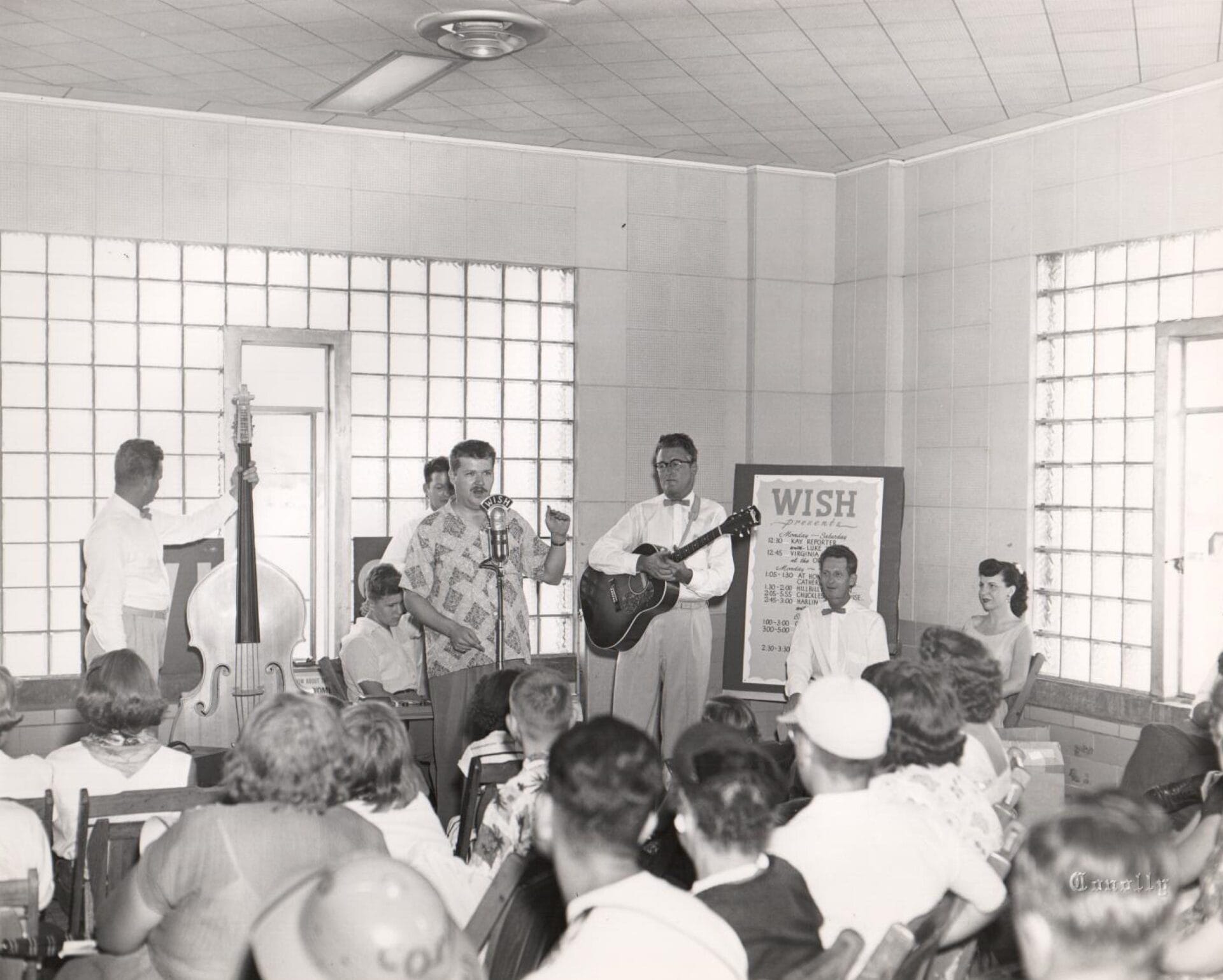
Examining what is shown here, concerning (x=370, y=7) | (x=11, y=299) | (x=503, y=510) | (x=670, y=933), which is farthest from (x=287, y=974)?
(x=11, y=299)

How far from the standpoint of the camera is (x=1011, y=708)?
19.2 ft

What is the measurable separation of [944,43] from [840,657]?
2.59m

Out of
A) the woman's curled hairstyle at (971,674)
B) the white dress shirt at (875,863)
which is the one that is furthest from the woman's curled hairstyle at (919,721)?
the woman's curled hairstyle at (971,674)

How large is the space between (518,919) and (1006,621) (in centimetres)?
400

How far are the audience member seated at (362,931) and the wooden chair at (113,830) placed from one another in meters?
1.60

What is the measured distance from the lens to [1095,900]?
1471 mm

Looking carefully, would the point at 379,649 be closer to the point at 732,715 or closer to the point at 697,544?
the point at 697,544

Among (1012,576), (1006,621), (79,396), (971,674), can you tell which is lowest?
(1006,621)

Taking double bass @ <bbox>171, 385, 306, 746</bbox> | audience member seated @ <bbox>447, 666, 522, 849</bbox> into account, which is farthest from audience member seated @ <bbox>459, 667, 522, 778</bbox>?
double bass @ <bbox>171, 385, 306, 746</bbox>

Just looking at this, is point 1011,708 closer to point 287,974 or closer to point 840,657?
point 840,657

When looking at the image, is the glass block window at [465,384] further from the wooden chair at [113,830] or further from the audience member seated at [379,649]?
the wooden chair at [113,830]

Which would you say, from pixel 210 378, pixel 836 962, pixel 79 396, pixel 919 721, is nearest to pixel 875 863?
pixel 836 962

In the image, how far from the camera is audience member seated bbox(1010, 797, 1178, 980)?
4.80 ft

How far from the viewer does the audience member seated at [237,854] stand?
218 cm
